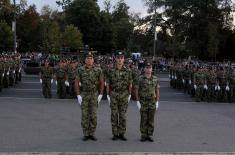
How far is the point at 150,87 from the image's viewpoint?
A: 40.1 ft

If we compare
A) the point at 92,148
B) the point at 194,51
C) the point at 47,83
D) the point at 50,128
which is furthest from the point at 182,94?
the point at 194,51

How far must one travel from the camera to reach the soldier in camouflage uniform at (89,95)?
12.0 metres

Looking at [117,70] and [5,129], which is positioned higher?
[117,70]

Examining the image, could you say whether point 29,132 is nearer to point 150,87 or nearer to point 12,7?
point 150,87

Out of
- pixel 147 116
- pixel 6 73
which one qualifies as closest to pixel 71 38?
pixel 6 73

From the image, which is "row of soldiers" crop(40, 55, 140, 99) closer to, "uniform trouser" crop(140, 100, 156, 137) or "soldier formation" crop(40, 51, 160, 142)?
"soldier formation" crop(40, 51, 160, 142)

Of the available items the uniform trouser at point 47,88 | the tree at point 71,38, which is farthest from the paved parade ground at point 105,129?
the tree at point 71,38

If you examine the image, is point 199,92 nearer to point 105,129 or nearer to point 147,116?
point 105,129

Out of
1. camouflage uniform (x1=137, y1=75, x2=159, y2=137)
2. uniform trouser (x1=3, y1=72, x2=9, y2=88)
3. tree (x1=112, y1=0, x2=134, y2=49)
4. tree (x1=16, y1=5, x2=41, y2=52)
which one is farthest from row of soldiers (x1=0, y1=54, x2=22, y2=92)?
tree (x1=112, y1=0, x2=134, y2=49)

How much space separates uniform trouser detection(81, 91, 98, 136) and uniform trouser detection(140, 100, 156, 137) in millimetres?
1061

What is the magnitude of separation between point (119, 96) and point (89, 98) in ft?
2.21

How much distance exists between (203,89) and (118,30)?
2647 inches

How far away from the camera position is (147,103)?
1216 centimetres

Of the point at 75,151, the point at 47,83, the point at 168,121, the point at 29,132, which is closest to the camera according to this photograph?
the point at 75,151
